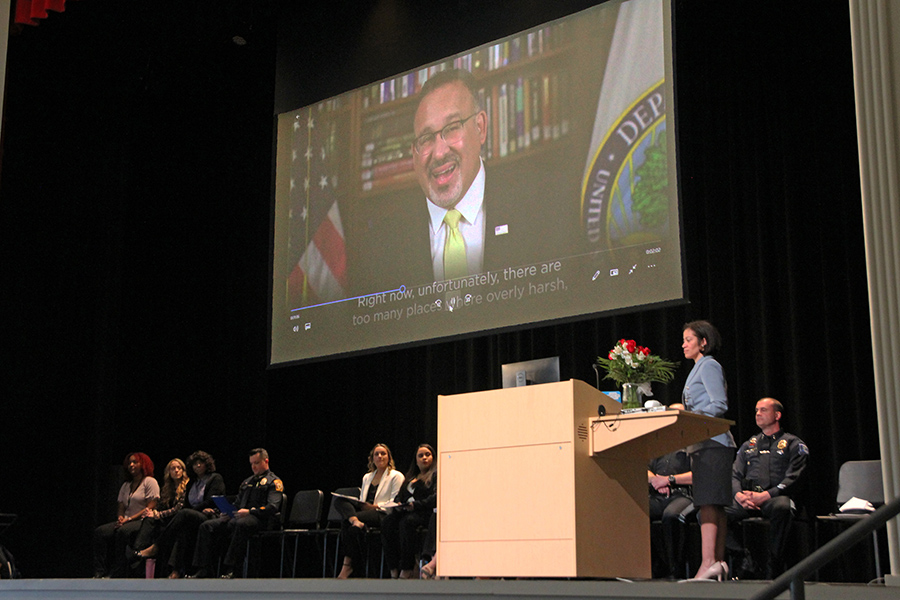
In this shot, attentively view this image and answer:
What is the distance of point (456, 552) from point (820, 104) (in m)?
3.83

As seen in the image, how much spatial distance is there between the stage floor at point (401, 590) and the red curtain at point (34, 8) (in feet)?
11.6

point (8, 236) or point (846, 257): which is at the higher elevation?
point (8, 236)

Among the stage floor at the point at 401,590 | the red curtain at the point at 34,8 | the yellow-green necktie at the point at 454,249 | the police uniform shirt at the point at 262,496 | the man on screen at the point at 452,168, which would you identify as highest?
the red curtain at the point at 34,8

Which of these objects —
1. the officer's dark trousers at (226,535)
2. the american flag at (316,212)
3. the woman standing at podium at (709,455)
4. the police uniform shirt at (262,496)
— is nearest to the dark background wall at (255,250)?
the american flag at (316,212)

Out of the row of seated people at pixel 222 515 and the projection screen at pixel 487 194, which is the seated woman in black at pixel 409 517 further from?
the projection screen at pixel 487 194

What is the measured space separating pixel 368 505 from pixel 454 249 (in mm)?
1850

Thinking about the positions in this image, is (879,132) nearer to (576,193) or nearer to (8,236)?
(576,193)

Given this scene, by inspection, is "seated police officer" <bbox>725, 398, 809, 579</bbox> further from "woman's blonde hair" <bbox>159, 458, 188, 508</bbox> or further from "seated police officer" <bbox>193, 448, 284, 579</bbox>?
"woman's blonde hair" <bbox>159, 458, 188, 508</bbox>

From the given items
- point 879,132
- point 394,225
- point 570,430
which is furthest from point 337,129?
point 879,132

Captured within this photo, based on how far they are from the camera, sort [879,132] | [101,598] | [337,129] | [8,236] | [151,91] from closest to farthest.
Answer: [879,132] < [101,598] < [337,129] < [8,236] < [151,91]

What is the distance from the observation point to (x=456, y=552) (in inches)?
151

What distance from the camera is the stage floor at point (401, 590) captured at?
2.60 meters

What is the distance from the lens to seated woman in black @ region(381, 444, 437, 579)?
5898 millimetres

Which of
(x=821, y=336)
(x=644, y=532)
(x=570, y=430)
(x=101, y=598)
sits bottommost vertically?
(x=101, y=598)
